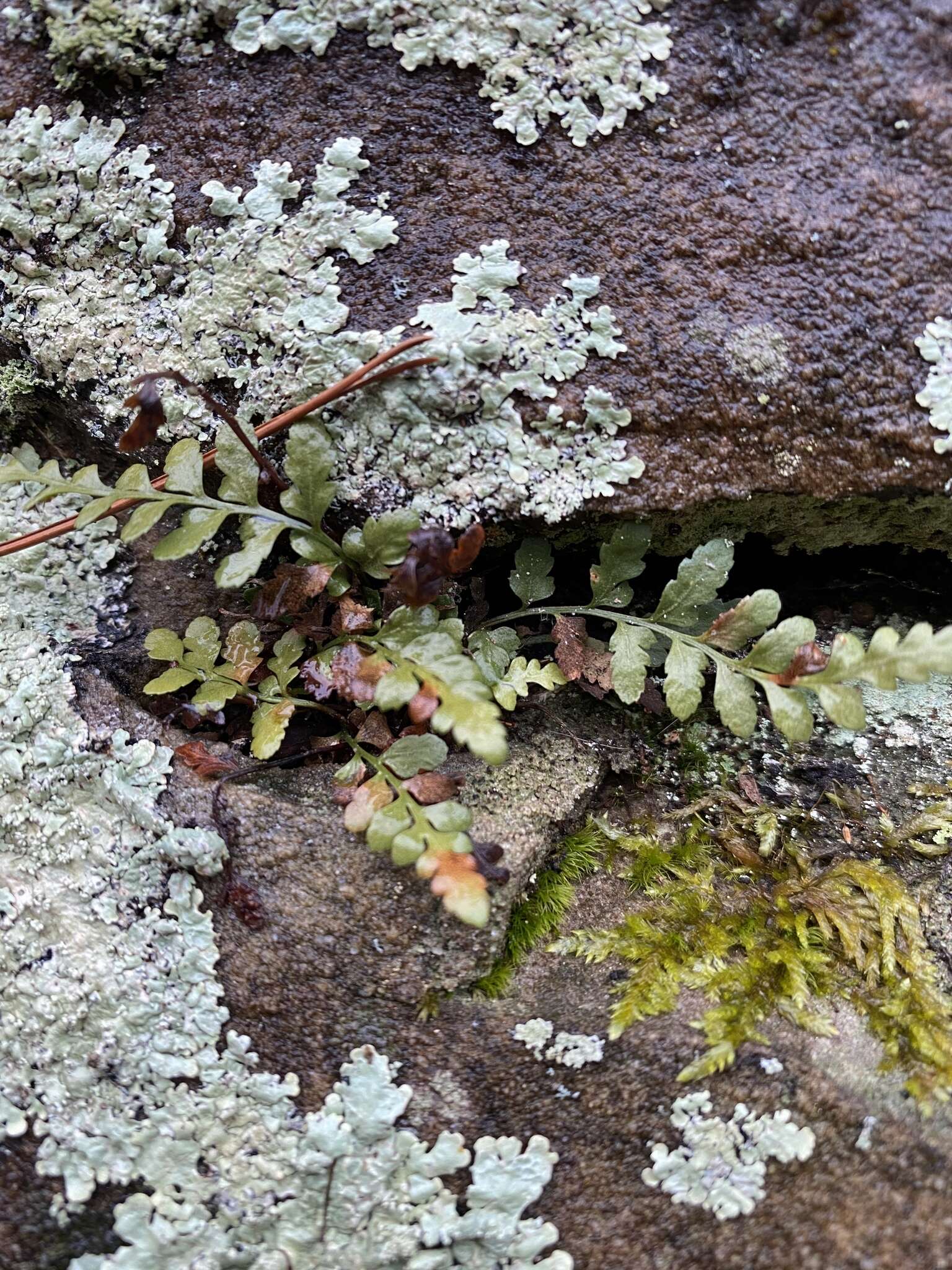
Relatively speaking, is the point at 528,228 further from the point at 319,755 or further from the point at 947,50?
the point at 319,755

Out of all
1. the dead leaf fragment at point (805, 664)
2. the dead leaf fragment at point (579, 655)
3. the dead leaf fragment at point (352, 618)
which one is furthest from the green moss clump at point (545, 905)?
the dead leaf fragment at point (352, 618)

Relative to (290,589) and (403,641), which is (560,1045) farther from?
(290,589)

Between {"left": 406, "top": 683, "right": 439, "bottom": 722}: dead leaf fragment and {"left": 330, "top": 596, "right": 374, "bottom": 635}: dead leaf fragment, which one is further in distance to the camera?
{"left": 330, "top": 596, "right": 374, "bottom": 635}: dead leaf fragment

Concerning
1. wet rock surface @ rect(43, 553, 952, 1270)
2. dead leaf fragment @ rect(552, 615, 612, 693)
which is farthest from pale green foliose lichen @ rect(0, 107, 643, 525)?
wet rock surface @ rect(43, 553, 952, 1270)

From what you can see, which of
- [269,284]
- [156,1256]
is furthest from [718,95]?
[156,1256]

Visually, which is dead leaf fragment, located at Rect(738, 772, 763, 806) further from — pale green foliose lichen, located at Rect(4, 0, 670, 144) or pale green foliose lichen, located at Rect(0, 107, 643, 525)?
pale green foliose lichen, located at Rect(4, 0, 670, 144)

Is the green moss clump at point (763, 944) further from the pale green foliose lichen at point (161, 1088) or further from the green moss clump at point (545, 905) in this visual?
the pale green foliose lichen at point (161, 1088)

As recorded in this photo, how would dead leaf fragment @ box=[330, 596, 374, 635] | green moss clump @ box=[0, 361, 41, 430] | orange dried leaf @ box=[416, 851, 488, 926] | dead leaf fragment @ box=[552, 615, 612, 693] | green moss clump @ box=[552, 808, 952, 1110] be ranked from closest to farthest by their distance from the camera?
orange dried leaf @ box=[416, 851, 488, 926], green moss clump @ box=[552, 808, 952, 1110], dead leaf fragment @ box=[330, 596, 374, 635], dead leaf fragment @ box=[552, 615, 612, 693], green moss clump @ box=[0, 361, 41, 430]
